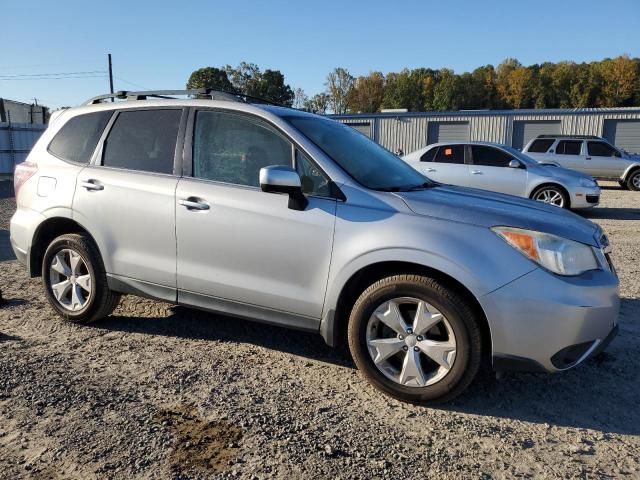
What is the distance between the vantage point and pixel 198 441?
2.69 meters

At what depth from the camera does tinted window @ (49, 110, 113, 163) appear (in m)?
4.28

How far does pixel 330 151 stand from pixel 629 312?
328cm

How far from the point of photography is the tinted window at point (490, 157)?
11164mm

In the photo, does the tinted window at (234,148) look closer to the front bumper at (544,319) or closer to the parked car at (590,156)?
the front bumper at (544,319)

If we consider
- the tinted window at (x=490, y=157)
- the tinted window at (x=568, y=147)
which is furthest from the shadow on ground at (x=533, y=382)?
the tinted window at (x=568, y=147)

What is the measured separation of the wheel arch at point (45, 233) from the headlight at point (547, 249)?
3274 mm

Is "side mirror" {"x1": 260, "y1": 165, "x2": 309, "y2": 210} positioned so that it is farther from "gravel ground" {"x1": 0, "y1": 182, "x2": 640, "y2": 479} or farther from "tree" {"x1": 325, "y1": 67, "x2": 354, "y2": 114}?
→ "tree" {"x1": 325, "y1": 67, "x2": 354, "y2": 114}

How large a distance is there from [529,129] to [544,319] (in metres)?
30.1

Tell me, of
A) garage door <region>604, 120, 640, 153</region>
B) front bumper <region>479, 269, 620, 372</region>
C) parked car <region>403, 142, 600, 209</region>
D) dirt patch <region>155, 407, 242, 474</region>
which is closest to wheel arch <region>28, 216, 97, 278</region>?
dirt patch <region>155, 407, 242, 474</region>

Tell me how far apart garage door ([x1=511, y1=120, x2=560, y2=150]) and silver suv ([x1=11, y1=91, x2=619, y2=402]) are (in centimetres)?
2868

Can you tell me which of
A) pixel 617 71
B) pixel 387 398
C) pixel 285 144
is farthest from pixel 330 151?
pixel 617 71

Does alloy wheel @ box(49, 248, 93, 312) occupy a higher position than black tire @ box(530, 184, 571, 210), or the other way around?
black tire @ box(530, 184, 571, 210)

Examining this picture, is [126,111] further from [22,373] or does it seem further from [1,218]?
[1,218]

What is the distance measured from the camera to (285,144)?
3523 millimetres
